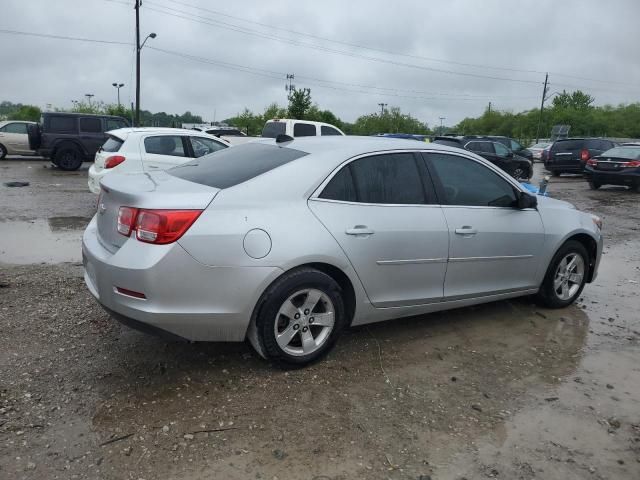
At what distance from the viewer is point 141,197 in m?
3.29

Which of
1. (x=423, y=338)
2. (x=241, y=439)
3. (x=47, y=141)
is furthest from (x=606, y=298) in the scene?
(x=47, y=141)

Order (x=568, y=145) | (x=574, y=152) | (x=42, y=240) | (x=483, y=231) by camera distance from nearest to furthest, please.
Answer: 1. (x=483, y=231)
2. (x=42, y=240)
3. (x=574, y=152)
4. (x=568, y=145)

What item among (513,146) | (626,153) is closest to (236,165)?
(626,153)

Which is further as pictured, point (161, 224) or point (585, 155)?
point (585, 155)

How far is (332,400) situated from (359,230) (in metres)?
1.13

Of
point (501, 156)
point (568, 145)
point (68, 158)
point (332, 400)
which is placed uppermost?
point (568, 145)

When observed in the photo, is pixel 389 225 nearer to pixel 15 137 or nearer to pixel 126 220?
pixel 126 220

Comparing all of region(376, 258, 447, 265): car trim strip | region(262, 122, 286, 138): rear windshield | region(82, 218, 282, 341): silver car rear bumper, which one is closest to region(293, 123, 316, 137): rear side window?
region(262, 122, 286, 138): rear windshield

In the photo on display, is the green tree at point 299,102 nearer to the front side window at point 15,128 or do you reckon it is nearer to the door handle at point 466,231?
the front side window at point 15,128

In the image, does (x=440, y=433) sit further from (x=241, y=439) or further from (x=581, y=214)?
(x=581, y=214)

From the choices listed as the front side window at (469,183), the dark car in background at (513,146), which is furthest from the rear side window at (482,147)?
the front side window at (469,183)

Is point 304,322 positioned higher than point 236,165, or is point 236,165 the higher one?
point 236,165

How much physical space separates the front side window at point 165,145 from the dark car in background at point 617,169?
1287cm

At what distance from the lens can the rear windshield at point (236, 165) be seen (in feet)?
12.0
